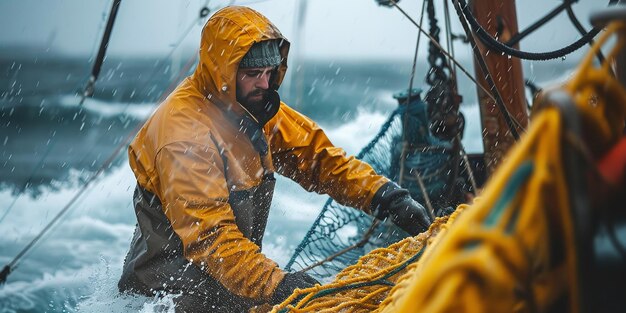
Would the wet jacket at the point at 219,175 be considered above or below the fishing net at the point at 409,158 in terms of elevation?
below

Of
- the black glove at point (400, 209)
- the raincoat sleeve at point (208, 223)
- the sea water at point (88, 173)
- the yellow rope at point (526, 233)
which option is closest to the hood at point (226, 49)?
the raincoat sleeve at point (208, 223)

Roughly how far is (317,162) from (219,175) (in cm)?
74

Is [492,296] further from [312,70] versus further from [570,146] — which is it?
[312,70]

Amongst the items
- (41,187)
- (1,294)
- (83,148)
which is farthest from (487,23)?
(83,148)

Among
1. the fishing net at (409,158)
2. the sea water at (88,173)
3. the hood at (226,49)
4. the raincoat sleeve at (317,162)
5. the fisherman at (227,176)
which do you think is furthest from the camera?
the sea water at (88,173)

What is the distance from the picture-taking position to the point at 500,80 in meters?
4.55

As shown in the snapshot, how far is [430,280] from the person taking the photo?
0.97 m

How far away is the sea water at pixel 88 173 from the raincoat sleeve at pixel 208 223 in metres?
0.32

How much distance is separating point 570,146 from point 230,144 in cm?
221

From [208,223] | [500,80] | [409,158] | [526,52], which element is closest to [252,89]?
[208,223]

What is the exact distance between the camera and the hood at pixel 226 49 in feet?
10.1

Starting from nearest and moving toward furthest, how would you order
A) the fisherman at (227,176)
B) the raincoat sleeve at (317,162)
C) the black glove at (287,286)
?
A: the black glove at (287,286)
the fisherman at (227,176)
the raincoat sleeve at (317,162)

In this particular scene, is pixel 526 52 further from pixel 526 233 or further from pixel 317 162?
pixel 526 233

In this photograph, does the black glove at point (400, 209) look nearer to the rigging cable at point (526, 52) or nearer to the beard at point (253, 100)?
the beard at point (253, 100)
